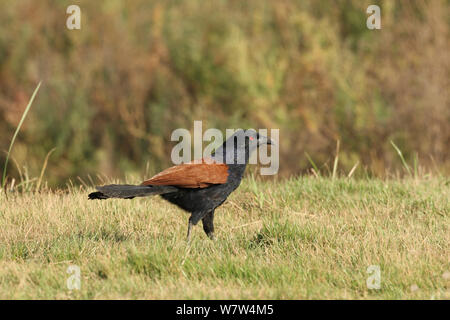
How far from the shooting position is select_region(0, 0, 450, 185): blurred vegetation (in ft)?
41.8

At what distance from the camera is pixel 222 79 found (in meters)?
14.2

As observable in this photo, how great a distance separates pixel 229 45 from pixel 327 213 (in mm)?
7837

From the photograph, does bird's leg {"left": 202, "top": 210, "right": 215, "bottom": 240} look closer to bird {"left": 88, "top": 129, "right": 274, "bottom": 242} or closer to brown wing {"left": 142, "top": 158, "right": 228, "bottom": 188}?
bird {"left": 88, "top": 129, "right": 274, "bottom": 242}

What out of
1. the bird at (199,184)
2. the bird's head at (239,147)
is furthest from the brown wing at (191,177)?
the bird's head at (239,147)

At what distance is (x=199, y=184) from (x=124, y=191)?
23.0 inches

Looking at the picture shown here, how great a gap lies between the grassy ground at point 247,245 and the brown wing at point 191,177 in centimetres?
45

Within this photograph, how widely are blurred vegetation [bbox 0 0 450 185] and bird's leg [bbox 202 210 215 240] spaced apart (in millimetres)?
6527

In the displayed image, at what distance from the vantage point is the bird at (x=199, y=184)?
5.25m

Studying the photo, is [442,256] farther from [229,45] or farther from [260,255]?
[229,45]

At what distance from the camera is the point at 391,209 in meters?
6.40

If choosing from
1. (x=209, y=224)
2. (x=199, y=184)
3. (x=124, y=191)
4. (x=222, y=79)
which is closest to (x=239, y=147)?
(x=199, y=184)

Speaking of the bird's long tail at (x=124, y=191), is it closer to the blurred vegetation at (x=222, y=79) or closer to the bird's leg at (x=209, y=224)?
the bird's leg at (x=209, y=224)

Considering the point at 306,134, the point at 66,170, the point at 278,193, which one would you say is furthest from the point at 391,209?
the point at 66,170
